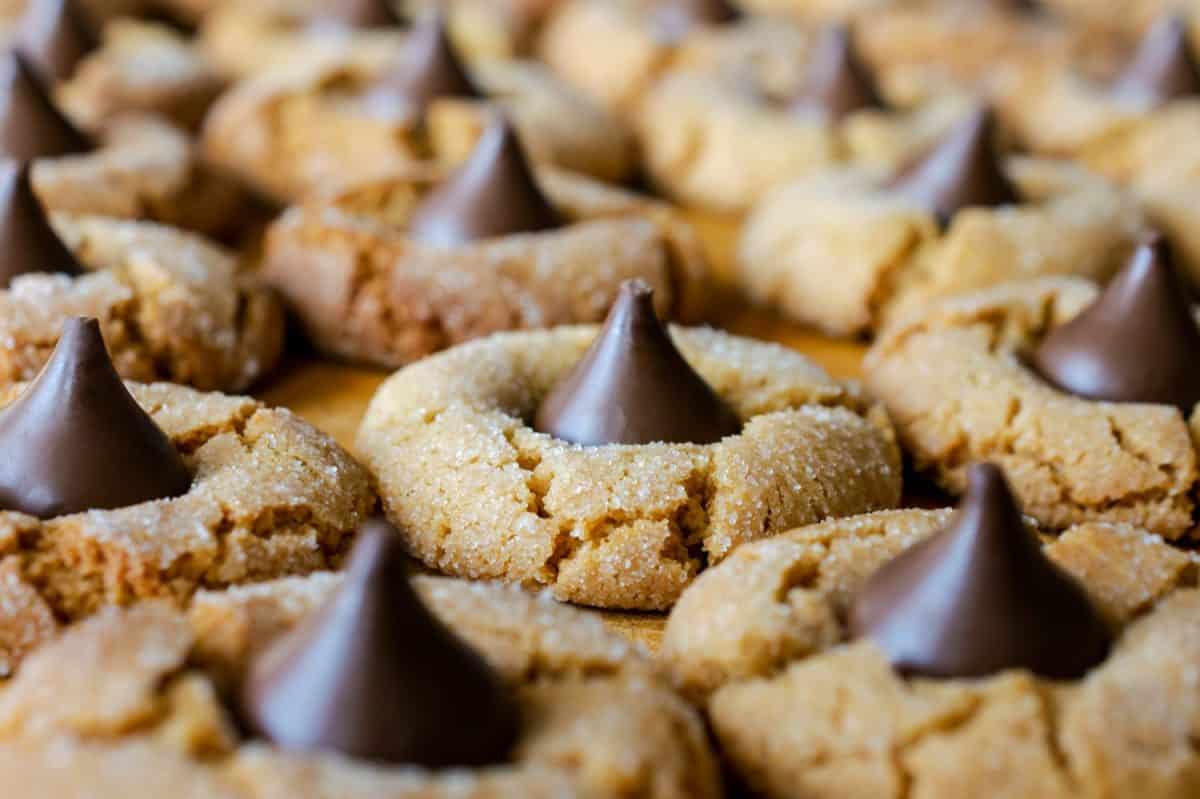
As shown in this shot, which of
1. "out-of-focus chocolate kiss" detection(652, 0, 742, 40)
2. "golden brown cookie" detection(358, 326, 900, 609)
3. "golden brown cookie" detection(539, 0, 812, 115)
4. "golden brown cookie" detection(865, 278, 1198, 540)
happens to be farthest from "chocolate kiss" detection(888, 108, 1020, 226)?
"out-of-focus chocolate kiss" detection(652, 0, 742, 40)

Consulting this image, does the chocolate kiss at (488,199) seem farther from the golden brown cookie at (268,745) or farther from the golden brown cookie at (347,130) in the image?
the golden brown cookie at (268,745)

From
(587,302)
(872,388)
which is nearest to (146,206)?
(587,302)

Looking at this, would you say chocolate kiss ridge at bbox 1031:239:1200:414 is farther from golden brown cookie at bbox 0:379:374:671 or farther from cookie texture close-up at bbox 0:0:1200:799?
golden brown cookie at bbox 0:379:374:671

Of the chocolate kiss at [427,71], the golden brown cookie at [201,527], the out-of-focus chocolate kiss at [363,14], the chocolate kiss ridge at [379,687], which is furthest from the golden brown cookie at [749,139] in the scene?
the chocolate kiss ridge at [379,687]

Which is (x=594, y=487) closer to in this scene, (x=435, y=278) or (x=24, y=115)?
(x=435, y=278)

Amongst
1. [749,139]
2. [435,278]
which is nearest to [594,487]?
[435,278]
